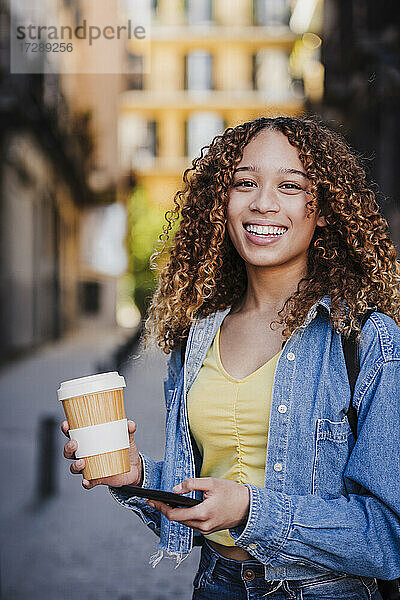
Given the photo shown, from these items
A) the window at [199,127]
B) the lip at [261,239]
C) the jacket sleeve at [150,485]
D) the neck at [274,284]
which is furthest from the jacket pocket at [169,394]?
the window at [199,127]

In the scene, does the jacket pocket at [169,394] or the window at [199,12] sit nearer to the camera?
the jacket pocket at [169,394]

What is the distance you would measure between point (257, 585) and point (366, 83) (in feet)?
26.9

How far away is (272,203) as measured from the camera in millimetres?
1790

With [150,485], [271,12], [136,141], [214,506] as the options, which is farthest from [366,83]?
[136,141]

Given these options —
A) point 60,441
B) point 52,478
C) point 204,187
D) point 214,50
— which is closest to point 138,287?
point 214,50

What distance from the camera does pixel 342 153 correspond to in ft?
6.25

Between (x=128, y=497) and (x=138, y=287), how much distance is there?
653 inches

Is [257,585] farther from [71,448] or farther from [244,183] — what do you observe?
[244,183]

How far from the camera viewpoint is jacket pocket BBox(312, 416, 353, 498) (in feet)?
5.44

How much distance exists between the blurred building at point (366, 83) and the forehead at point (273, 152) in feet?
18.6

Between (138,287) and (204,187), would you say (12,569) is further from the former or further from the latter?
(138,287)

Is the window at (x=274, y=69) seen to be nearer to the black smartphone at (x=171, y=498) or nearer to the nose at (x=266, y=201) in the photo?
the nose at (x=266, y=201)

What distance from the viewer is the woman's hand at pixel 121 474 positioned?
5.46ft

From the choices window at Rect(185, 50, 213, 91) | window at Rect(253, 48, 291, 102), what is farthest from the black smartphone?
window at Rect(185, 50, 213, 91)
